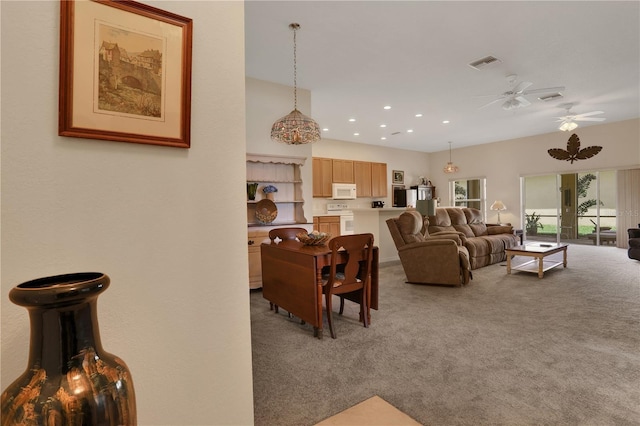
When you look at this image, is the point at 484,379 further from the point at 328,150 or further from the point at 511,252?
the point at 328,150

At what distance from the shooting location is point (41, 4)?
803 millimetres

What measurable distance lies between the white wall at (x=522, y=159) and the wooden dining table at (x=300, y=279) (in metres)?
7.60

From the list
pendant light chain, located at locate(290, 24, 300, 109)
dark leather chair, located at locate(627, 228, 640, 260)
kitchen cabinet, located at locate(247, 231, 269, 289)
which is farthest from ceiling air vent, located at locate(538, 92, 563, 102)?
kitchen cabinet, located at locate(247, 231, 269, 289)

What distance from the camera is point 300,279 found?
2.73m

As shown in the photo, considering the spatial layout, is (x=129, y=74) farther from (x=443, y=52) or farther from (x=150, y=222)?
(x=443, y=52)

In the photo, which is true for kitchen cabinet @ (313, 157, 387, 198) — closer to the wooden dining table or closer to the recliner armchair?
the recliner armchair

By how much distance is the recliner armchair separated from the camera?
163 inches

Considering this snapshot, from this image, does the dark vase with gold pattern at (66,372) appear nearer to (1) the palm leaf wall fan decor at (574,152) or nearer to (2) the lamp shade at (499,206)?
(1) the palm leaf wall fan decor at (574,152)

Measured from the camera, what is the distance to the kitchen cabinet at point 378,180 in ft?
29.8

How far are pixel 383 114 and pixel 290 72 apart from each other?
2.60m

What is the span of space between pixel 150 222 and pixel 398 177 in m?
9.52

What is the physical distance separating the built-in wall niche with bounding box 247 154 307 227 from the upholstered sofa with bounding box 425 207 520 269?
82.5 inches

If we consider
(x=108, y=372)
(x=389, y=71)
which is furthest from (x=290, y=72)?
(x=108, y=372)

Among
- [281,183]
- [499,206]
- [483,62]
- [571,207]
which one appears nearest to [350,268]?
[281,183]
